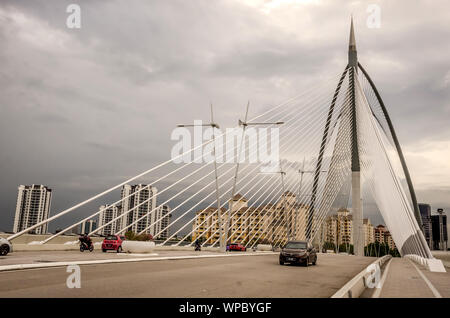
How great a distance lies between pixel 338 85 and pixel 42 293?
3774 cm

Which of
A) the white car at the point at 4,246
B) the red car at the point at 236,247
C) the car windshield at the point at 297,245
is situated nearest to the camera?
the white car at the point at 4,246

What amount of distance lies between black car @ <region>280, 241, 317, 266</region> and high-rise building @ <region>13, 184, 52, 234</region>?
350 ft

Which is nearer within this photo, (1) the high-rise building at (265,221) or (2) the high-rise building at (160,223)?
(2) the high-rise building at (160,223)

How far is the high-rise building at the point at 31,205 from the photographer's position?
110m

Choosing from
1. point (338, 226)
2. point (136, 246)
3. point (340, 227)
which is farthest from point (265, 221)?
point (340, 227)

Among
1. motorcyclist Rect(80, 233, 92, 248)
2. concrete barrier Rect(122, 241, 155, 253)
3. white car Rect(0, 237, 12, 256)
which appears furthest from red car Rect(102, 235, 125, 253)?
white car Rect(0, 237, 12, 256)

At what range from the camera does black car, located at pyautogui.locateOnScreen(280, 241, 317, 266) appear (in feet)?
59.1

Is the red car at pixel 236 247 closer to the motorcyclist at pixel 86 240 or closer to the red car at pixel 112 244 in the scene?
the red car at pixel 112 244

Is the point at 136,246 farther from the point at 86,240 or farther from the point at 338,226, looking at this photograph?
the point at 338,226

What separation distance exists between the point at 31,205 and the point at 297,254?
373 feet

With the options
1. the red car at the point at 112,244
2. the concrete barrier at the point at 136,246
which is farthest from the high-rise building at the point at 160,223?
the red car at the point at 112,244

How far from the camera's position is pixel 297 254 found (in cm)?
1805

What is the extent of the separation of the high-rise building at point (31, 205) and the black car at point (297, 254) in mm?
106582

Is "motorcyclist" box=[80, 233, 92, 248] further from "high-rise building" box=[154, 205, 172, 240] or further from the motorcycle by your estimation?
"high-rise building" box=[154, 205, 172, 240]
